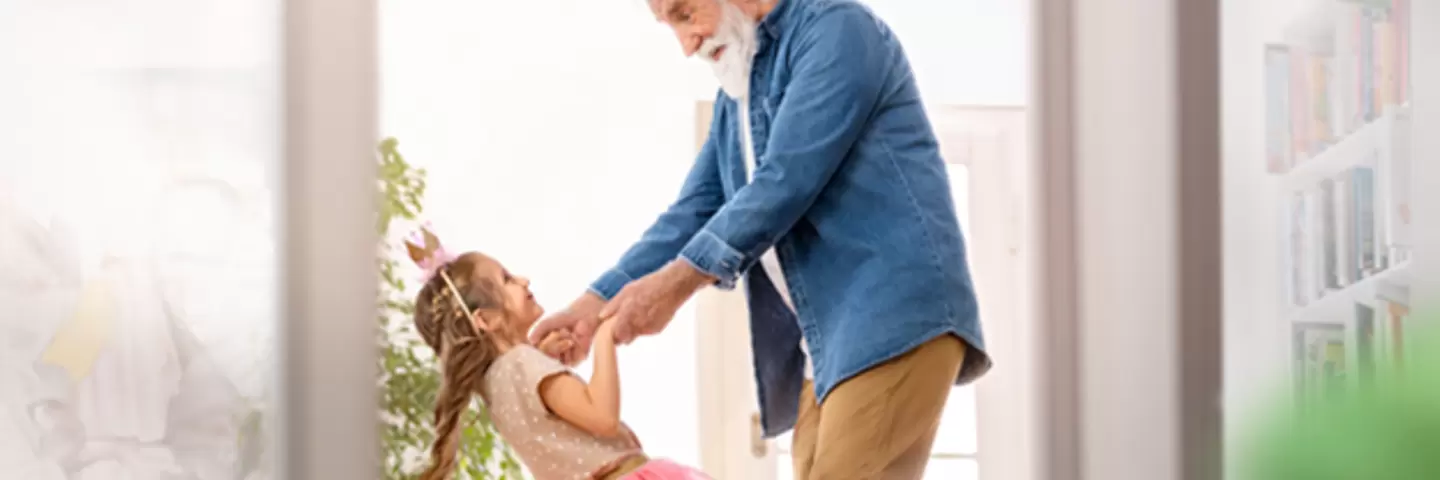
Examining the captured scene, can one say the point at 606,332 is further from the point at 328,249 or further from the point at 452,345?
the point at 328,249

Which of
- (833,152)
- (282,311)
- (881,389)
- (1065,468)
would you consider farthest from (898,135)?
(282,311)

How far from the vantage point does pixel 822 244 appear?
4.67ft

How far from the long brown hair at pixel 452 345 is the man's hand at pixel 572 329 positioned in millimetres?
47

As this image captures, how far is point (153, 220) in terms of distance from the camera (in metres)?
1.27

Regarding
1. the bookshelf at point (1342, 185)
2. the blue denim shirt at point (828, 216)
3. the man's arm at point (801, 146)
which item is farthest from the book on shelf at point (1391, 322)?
the man's arm at point (801, 146)

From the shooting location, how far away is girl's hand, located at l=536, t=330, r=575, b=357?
140 centimetres

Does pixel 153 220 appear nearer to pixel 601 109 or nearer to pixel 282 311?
pixel 282 311

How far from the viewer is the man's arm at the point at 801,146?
1.39 metres

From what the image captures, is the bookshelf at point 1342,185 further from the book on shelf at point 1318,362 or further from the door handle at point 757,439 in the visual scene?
the door handle at point 757,439

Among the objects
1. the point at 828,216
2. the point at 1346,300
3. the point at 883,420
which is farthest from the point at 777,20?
the point at 1346,300

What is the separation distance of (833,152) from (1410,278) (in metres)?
0.59

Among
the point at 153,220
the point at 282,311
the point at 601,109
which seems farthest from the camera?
the point at 601,109

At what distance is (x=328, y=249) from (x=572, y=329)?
26cm

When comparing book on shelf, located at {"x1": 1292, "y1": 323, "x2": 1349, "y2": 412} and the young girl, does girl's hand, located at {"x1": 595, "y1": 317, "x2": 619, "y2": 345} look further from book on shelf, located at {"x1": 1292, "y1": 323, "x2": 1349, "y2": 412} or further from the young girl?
book on shelf, located at {"x1": 1292, "y1": 323, "x2": 1349, "y2": 412}
